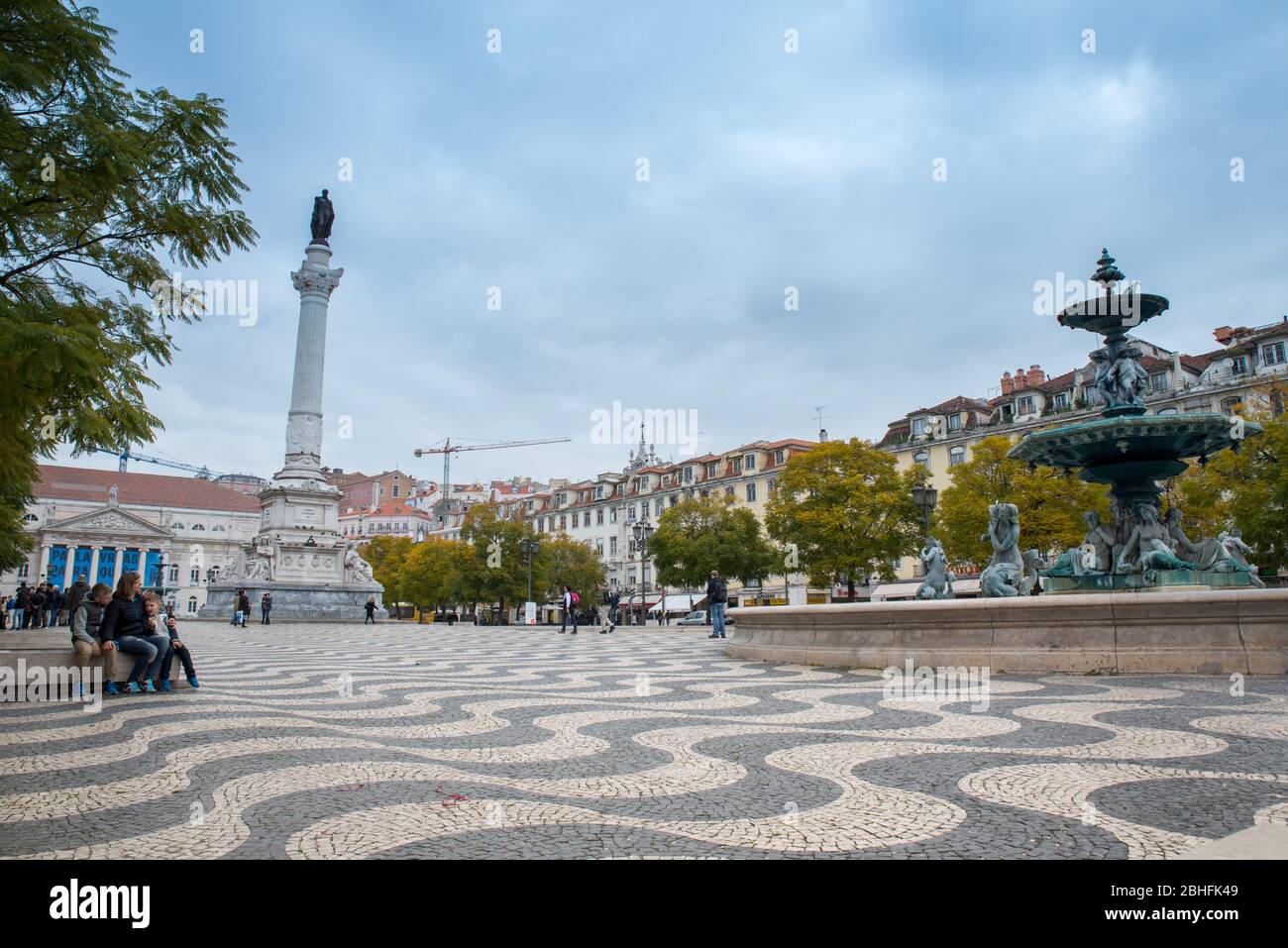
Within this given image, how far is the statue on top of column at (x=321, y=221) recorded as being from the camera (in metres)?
45.9

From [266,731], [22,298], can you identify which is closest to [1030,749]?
[266,731]

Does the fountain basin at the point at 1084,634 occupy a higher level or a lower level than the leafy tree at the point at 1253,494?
lower

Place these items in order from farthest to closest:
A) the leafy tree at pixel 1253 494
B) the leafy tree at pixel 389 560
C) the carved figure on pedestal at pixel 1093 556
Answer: the leafy tree at pixel 389 560 → the leafy tree at pixel 1253 494 → the carved figure on pedestal at pixel 1093 556

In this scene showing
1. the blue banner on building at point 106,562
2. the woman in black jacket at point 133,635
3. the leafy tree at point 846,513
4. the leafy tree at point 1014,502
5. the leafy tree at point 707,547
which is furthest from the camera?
the blue banner on building at point 106,562

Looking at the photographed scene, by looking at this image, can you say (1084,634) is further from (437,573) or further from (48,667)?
(437,573)

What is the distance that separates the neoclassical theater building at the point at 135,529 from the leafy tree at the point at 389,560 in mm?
16619

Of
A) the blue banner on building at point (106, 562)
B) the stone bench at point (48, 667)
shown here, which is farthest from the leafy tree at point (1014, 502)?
the blue banner on building at point (106, 562)

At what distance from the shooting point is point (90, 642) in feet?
28.0

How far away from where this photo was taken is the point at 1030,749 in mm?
5441

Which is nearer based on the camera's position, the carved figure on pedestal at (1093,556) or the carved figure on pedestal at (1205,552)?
the carved figure on pedestal at (1205,552)

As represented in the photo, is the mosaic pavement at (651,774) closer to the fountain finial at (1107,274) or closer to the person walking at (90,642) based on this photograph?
the person walking at (90,642)

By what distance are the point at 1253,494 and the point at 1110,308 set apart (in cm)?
2368

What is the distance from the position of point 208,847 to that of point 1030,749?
192 inches
